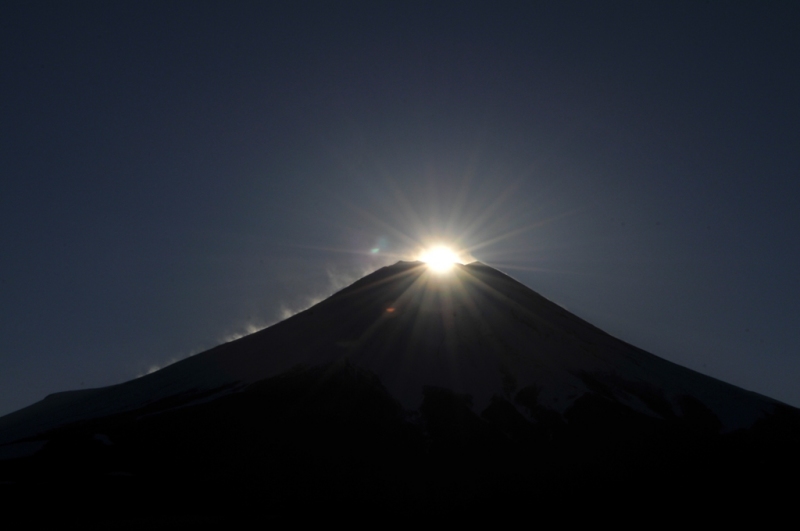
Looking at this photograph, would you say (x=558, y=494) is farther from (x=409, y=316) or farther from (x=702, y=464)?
(x=409, y=316)

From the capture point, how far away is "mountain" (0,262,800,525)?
5447 centimetres

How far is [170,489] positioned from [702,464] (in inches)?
2277

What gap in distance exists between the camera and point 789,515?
50.2 meters

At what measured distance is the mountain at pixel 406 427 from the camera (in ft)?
179

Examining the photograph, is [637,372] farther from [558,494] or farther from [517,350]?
[558,494]

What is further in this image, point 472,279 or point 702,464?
point 472,279

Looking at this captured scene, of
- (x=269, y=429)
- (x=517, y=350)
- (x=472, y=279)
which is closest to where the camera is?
(x=269, y=429)

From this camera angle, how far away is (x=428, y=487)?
55.8 metres

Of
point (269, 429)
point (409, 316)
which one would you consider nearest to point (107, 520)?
point (269, 429)

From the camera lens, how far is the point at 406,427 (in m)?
66.6

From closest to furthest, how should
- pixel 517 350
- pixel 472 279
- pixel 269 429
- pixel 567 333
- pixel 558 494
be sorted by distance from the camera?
1. pixel 558 494
2. pixel 269 429
3. pixel 517 350
4. pixel 567 333
5. pixel 472 279

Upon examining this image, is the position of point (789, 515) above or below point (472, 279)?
below

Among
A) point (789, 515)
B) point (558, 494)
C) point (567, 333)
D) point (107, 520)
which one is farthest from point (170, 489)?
point (567, 333)

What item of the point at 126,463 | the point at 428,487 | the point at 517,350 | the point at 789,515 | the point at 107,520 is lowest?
the point at 789,515
